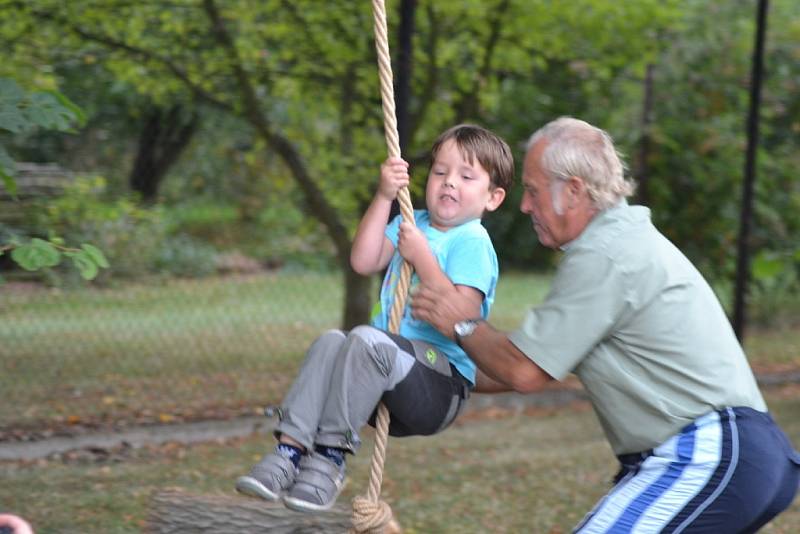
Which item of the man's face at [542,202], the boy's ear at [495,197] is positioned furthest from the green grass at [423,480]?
the man's face at [542,202]

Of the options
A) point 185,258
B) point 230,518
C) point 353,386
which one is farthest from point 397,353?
point 185,258

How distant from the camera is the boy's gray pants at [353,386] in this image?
3021 mm

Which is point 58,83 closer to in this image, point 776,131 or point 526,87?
point 526,87

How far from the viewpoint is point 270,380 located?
7574 millimetres

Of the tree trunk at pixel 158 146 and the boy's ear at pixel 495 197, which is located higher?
the boy's ear at pixel 495 197

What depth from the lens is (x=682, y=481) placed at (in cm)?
277

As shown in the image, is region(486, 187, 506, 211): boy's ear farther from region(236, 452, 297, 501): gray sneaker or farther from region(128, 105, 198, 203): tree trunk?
region(128, 105, 198, 203): tree trunk

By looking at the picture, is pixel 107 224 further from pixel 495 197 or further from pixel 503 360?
pixel 503 360

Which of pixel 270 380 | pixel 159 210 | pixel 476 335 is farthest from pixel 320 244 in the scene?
Answer: pixel 476 335

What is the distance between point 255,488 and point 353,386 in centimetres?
37

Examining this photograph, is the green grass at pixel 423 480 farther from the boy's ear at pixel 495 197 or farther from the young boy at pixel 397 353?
the boy's ear at pixel 495 197

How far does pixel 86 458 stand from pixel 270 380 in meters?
1.84

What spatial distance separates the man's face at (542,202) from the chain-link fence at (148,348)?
13.2ft

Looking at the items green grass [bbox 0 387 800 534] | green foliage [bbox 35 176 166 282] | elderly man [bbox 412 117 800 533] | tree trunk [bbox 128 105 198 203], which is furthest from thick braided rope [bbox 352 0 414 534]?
tree trunk [bbox 128 105 198 203]
